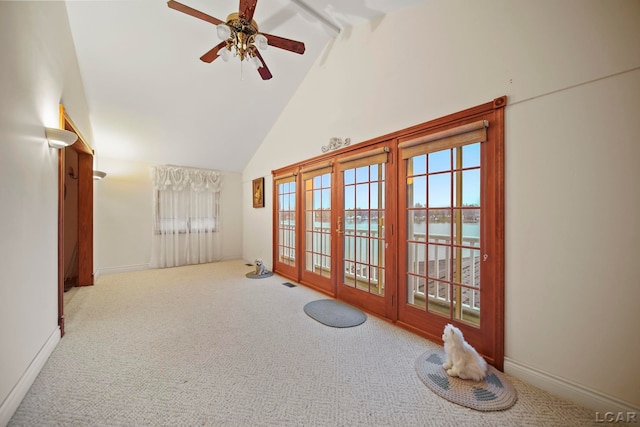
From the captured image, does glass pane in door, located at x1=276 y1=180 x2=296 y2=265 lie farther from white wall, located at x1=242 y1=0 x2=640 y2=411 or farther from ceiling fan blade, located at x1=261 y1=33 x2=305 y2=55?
white wall, located at x1=242 y1=0 x2=640 y2=411

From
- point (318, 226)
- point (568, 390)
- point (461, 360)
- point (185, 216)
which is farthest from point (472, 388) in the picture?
point (185, 216)

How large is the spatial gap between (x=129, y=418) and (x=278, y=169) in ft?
11.5

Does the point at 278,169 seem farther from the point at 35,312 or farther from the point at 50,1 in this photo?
the point at 35,312

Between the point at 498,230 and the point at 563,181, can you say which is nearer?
the point at 563,181

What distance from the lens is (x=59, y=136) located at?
186cm

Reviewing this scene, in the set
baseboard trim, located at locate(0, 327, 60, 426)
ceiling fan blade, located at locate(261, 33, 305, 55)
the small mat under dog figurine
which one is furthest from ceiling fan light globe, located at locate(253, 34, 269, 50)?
the small mat under dog figurine

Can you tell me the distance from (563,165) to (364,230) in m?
1.74

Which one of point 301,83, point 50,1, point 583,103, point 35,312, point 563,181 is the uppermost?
point 301,83

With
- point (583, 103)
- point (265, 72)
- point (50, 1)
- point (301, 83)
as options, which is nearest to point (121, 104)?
point (50, 1)

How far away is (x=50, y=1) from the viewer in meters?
1.86

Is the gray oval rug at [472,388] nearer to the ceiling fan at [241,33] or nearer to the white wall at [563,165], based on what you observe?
the white wall at [563,165]

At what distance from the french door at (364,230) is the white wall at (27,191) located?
102 inches

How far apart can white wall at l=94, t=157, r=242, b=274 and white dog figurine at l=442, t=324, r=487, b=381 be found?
5.23m

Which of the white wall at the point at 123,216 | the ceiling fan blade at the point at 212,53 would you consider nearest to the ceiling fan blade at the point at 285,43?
the ceiling fan blade at the point at 212,53
